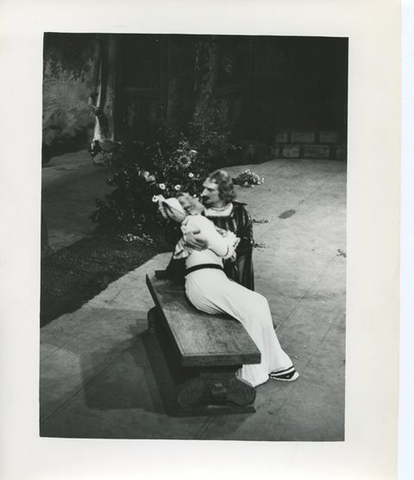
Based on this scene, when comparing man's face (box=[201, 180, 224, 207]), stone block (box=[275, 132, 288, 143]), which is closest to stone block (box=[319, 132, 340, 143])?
stone block (box=[275, 132, 288, 143])

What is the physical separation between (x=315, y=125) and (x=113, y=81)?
66 cm

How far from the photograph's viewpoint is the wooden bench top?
1836 mm

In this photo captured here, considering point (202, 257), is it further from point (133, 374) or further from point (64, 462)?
point (64, 462)

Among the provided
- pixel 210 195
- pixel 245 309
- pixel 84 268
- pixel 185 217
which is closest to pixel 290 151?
pixel 210 195

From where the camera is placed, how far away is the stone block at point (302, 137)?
6.29 ft

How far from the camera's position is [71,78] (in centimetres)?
194

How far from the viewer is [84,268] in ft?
6.40

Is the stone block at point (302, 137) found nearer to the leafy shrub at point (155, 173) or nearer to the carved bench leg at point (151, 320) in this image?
the leafy shrub at point (155, 173)

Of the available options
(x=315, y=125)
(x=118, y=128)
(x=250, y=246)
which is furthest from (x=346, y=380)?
(x=118, y=128)

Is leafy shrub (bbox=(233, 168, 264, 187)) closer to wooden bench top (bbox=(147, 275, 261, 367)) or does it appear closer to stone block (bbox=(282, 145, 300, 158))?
stone block (bbox=(282, 145, 300, 158))

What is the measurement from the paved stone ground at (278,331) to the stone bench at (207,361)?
0.04 meters

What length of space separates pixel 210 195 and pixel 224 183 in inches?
2.3

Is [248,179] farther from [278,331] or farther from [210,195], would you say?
[278,331]

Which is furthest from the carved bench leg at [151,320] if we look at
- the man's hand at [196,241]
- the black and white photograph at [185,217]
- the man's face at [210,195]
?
the man's face at [210,195]
